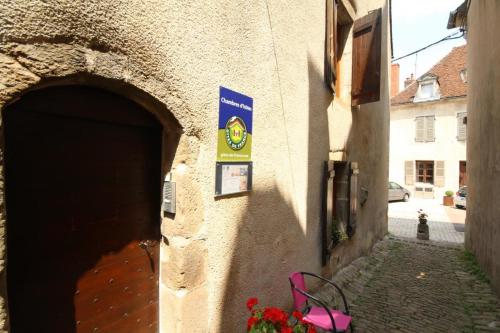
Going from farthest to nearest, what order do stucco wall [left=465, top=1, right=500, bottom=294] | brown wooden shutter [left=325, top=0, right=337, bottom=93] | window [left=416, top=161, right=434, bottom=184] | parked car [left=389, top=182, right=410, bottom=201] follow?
1. window [left=416, top=161, right=434, bottom=184]
2. parked car [left=389, top=182, right=410, bottom=201]
3. stucco wall [left=465, top=1, right=500, bottom=294]
4. brown wooden shutter [left=325, top=0, right=337, bottom=93]

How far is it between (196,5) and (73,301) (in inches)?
78.5

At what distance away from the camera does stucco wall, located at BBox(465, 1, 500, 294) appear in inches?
207

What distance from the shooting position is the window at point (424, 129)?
18.7m

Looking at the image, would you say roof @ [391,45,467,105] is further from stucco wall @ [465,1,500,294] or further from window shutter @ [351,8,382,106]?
window shutter @ [351,8,382,106]

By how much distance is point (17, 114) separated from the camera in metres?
1.45

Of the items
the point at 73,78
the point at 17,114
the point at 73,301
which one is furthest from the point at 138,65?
the point at 73,301

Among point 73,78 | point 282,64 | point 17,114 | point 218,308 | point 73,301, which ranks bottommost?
point 218,308

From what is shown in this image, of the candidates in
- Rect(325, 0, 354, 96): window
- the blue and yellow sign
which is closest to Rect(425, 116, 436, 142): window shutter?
Rect(325, 0, 354, 96): window

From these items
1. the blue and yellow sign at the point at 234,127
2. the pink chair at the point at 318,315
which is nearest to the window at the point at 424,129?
the pink chair at the point at 318,315

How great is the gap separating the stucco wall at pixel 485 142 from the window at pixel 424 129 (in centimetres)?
1172

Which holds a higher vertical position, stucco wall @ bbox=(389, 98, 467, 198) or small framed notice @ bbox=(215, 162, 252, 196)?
stucco wall @ bbox=(389, 98, 467, 198)

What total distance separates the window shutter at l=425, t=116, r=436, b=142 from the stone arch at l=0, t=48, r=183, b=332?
2024 centimetres

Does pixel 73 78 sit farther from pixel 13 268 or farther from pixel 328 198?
pixel 328 198

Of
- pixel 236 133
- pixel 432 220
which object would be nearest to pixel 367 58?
pixel 236 133
